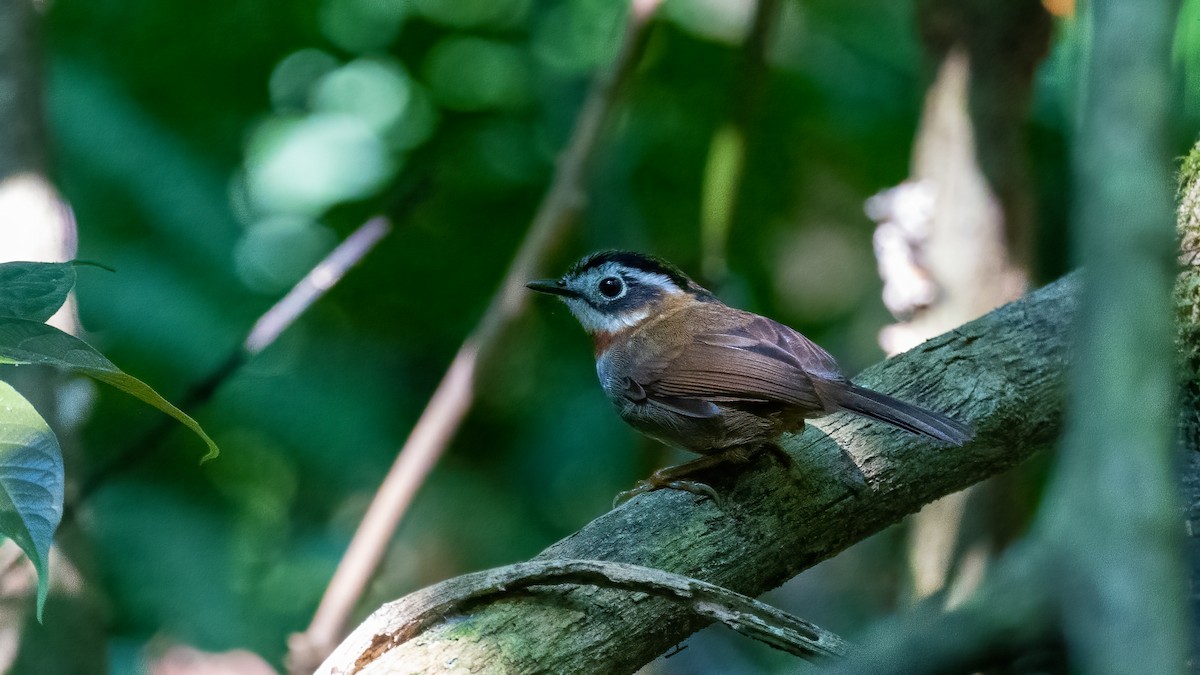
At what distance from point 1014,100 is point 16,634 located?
3.60 meters

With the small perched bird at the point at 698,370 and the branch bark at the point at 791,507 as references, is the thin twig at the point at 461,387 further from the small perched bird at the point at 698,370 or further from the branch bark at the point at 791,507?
the branch bark at the point at 791,507

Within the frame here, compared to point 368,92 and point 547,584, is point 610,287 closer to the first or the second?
point 547,584

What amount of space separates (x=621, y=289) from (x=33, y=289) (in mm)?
2082

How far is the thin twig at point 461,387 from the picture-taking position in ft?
12.1

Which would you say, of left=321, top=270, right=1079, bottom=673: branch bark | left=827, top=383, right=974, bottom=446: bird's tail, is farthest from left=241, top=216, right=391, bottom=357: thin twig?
left=827, top=383, right=974, bottom=446: bird's tail

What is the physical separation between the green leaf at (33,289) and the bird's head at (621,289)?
196 cm

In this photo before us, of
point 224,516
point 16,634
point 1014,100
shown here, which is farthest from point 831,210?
point 16,634

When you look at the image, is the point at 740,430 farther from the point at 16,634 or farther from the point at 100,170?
the point at 100,170

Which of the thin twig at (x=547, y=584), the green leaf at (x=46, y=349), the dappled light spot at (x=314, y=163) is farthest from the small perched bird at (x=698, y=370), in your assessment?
the dappled light spot at (x=314, y=163)

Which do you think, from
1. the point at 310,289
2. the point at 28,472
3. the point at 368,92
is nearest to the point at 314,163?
the point at 368,92

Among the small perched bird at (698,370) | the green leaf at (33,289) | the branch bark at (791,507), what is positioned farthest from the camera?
the small perched bird at (698,370)

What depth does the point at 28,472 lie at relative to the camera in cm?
123

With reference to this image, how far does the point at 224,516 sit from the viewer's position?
493 cm

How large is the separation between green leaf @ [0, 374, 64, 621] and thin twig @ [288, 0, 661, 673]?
8.34ft
